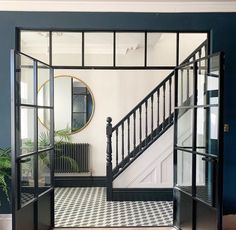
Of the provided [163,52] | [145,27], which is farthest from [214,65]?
[163,52]

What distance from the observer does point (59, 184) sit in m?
6.80

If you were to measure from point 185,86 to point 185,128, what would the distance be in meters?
0.55

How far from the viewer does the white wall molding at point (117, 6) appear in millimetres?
4043

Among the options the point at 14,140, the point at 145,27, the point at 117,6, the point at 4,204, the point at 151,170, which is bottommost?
the point at 4,204

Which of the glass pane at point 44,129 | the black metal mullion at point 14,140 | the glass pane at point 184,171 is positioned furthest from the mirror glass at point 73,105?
the black metal mullion at point 14,140

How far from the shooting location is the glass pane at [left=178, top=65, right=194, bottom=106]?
3891 mm

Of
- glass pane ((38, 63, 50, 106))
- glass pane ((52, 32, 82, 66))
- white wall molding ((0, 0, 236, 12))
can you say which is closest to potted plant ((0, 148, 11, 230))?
glass pane ((38, 63, 50, 106))

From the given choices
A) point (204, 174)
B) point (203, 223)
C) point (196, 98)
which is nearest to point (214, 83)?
point (196, 98)

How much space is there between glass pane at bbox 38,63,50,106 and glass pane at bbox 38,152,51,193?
2.16 ft

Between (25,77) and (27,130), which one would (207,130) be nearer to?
(27,130)

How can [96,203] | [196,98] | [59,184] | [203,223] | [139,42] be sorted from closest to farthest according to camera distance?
[203,223], [196,98], [96,203], [139,42], [59,184]

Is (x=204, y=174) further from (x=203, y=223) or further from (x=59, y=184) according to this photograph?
(x=59, y=184)

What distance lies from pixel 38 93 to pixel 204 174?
2116 mm

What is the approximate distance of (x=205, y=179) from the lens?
3.60 m
